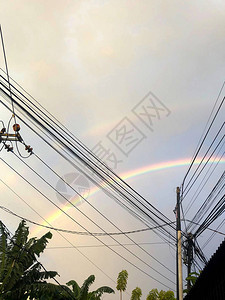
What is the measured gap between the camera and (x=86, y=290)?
18.7 metres

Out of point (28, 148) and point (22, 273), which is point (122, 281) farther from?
point (28, 148)

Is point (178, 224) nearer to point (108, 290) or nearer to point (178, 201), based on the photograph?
point (178, 201)

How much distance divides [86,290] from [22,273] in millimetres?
6420

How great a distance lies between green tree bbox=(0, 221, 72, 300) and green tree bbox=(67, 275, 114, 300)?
17.4ft

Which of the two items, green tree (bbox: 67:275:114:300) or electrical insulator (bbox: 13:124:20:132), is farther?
green tree (bbox: 67:275:114:300)

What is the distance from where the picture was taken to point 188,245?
14.5m

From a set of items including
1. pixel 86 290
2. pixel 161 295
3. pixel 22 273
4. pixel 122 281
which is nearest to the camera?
pixel 22 273

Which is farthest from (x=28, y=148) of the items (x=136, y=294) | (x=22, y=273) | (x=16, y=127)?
(x=136, y=294)

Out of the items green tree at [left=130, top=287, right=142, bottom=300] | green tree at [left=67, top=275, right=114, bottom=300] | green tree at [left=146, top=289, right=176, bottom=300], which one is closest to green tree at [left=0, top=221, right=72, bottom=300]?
green tree at [left=67, top=275, right=114, bottom=300]

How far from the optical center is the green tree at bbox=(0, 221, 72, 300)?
1309cm

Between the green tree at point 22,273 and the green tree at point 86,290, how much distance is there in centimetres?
531

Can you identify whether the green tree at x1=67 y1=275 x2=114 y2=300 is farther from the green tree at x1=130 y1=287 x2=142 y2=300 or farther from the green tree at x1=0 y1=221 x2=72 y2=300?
the green tree at x1=130 y1=287 x2=142 y2=300

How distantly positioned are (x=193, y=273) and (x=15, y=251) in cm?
798

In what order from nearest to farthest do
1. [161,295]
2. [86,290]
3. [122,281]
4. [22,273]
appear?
1. [22,273]
2. [86,290]
3. [161,295]
4. [122,281]
